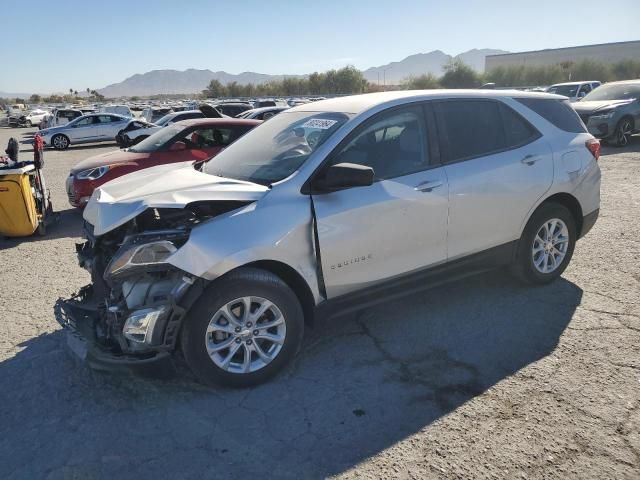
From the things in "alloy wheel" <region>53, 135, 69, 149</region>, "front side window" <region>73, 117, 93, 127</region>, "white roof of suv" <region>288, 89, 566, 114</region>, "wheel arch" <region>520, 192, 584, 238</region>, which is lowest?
"alloy wheel" <region>53, 135, 69, 149</region>

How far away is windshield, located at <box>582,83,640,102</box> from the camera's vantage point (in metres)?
14.4

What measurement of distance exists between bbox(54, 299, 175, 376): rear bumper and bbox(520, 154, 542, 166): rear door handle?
10.6ft

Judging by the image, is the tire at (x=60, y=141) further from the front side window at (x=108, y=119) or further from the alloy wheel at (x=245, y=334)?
the alloy wheel at (x=245, y=334)

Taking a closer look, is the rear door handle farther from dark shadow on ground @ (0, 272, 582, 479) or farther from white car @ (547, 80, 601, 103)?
white car @ (547, 80, 601, 103)

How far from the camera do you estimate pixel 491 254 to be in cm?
426

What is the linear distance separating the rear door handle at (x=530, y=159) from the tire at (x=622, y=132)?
11715mm

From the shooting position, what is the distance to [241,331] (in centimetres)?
319

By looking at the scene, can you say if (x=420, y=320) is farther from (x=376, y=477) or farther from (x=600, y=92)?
(x=600, y=92)

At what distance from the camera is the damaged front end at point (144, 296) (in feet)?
9.85

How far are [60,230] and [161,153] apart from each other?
1948 mm

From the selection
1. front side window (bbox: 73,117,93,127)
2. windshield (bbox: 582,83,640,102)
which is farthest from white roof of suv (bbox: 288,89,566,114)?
front side window (bbox: 73,117,93,127)

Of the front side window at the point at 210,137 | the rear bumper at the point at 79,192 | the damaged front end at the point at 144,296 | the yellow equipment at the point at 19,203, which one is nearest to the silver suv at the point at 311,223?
the damaged front end at the point at 144,296

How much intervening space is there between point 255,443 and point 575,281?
3.55 m

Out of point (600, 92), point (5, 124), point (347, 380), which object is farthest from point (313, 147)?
point (5, 124)
